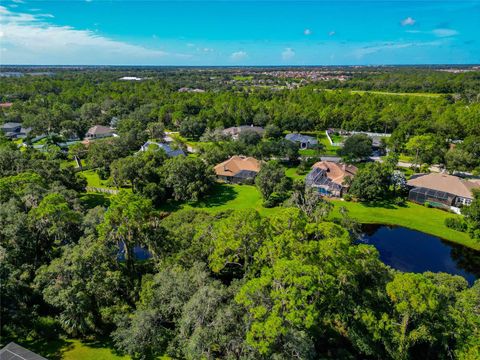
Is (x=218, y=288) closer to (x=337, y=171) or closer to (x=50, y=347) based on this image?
(x=50, y=347)

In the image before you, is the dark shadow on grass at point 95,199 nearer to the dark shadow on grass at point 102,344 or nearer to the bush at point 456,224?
the dark shadow on grass at point 102,344

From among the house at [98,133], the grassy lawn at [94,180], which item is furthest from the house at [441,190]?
the house at [98,133]

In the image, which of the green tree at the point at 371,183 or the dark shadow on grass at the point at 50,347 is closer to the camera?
the dark shadow on grass at the point at 50,347

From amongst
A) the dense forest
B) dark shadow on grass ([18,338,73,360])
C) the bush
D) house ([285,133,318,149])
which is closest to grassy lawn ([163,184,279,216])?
the dense forest

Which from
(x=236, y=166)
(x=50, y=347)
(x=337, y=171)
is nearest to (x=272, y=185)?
(x=236, y=166)

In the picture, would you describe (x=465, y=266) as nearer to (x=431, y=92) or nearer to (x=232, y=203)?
(x=232, y=203)

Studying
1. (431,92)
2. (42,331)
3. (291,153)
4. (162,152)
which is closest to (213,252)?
(42,331)

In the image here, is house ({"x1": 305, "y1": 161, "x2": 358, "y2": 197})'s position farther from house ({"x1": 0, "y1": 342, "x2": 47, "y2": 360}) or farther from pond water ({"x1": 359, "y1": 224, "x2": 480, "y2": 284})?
house ({"x1": 0, "y1": 342, "x2": 47, "y2": 360})
